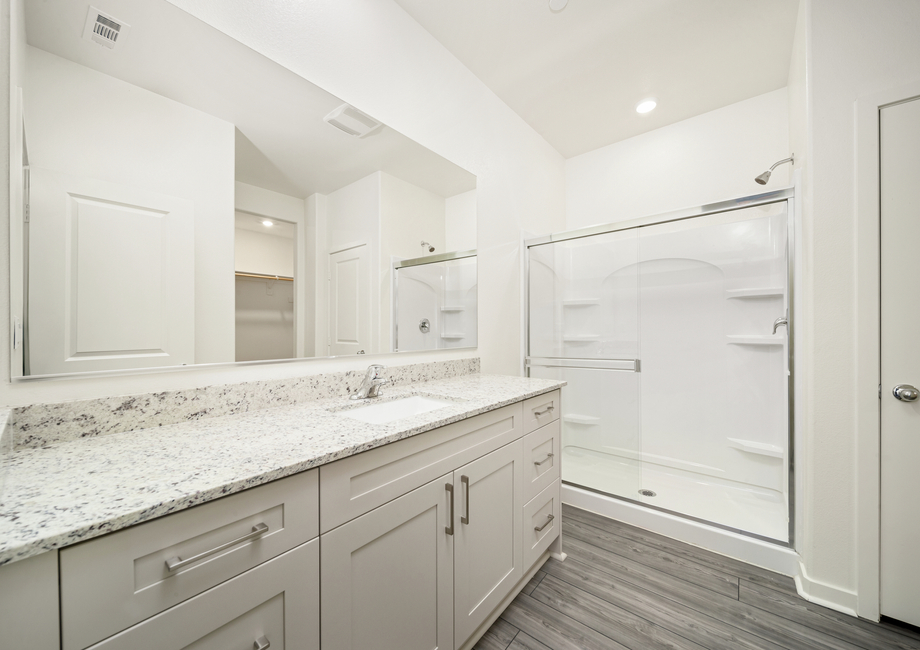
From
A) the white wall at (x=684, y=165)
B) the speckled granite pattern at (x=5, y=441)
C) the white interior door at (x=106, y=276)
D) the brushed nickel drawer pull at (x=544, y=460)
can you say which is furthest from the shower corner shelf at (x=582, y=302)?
the speckled granite pattern at (x=5, y=441)

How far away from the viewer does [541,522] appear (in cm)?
154

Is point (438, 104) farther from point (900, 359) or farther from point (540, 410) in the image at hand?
point (900, 359)

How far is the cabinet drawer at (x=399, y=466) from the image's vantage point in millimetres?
770

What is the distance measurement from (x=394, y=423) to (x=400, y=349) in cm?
70

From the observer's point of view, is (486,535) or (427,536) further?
(486,535)

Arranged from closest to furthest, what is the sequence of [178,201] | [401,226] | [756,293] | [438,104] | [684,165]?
[178,201] < [401,226] < [438,104] < [756,293] < [684,165]

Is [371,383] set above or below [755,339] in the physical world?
below

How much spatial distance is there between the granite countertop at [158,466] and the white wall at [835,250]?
148cm

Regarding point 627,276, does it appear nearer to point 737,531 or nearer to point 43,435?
point 737,531

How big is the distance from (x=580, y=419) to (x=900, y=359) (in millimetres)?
1513

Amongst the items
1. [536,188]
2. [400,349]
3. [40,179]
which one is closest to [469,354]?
[400,349]

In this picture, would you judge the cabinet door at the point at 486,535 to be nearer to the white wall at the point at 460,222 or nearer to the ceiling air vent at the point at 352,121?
the white wall at the point at 460,222

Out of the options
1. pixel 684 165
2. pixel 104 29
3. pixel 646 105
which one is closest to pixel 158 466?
pixel 104 29

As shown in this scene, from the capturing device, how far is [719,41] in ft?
6.15
